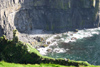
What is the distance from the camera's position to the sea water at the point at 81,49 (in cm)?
4554

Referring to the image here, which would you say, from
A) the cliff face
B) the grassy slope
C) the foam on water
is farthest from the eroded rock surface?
the grassy slope

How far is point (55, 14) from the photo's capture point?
79438 millimetres

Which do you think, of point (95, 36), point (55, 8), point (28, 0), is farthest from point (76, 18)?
point (28, 0)

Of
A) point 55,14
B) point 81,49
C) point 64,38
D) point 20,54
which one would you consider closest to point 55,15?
point 55,14

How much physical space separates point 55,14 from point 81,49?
3269 cm

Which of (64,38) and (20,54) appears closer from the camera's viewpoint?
(20,54)

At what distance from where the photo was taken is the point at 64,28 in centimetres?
7956

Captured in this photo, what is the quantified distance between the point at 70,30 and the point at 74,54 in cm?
3201

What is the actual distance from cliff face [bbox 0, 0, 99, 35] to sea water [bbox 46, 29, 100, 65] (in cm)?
1551

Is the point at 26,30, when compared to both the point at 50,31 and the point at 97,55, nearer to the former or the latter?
the point at 50,31

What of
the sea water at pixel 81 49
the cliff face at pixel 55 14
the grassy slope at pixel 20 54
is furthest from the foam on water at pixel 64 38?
the grassy slope at pixel 20 54

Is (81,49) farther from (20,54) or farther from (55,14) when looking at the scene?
(20,54)

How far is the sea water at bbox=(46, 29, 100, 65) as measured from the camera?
1793 inches

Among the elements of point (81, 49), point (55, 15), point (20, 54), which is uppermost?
point (55, 15)
